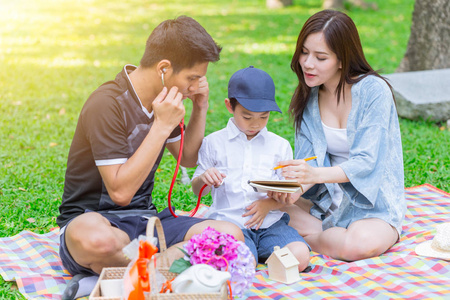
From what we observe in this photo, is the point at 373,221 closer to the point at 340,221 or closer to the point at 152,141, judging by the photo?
the point at 340,221

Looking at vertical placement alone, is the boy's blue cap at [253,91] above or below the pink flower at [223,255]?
above

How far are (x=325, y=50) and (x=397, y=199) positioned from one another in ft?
3.53

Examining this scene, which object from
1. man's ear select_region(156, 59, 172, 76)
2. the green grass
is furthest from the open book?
the green grass

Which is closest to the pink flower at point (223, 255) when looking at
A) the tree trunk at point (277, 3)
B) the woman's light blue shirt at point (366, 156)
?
the woman's light blue shirt at point (366, 156)

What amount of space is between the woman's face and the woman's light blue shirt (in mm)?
203

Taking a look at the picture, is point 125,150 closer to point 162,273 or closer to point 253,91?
point 162,273

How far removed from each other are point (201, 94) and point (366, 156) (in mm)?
1070

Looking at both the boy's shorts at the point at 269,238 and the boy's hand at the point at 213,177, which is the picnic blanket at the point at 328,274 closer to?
the boy's shorts at the point at 269,238

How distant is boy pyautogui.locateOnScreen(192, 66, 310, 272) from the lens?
330 centimetres

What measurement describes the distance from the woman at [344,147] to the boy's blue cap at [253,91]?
33 cm

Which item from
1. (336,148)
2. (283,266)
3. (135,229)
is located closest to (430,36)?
(336,148)

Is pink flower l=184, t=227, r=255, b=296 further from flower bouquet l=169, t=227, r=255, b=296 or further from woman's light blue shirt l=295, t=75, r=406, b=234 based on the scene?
woman's light blue shirt l=295, t=75, r=406, b=234

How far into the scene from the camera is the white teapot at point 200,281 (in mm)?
2412

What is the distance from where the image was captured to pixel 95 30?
1241 centimetres
